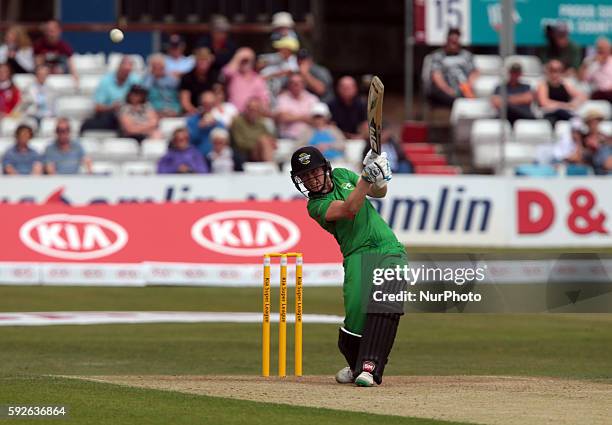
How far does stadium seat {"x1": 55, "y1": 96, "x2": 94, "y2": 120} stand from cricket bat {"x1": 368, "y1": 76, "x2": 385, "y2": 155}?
48.1 ft

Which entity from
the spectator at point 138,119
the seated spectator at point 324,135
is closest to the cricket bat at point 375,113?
the seated spectator at point 324,135

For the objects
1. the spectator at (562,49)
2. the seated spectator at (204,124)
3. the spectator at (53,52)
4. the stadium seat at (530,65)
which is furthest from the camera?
the stadium seat at (530,65)

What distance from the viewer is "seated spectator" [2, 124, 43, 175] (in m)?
22.3

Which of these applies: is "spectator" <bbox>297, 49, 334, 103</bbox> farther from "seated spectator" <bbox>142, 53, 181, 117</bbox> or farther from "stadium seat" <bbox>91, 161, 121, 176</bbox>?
"stadium seat" <bbox>91, 161, 121, 176</bbox>

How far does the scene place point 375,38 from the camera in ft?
103

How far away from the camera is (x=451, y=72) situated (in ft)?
84.2

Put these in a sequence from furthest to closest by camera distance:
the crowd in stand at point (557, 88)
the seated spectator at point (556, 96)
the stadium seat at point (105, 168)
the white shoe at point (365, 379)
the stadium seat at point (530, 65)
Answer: the stadium seat at point (530, 65) < the seated spectator at point (556, 96) < the crowd in stand at point (557, 88) < the stadium seat at point (105, 168) < the white shoe at point (365, 379)

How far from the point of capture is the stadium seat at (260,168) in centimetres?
2294

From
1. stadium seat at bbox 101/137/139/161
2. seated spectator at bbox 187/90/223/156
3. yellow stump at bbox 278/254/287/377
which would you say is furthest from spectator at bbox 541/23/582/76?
yellow stump at bbox 278/254/287/377

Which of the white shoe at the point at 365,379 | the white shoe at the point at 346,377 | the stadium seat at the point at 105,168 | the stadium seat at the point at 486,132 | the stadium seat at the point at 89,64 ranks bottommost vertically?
the stadium seat at the point at 105,168

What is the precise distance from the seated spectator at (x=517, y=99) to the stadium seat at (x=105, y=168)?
638 centimetres

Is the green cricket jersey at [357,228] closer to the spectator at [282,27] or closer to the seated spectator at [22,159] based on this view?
the seated spectator at [22,159]

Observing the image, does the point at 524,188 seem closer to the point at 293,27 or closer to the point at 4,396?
the point at 293,27

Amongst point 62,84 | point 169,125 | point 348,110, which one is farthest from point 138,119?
point 348,110
